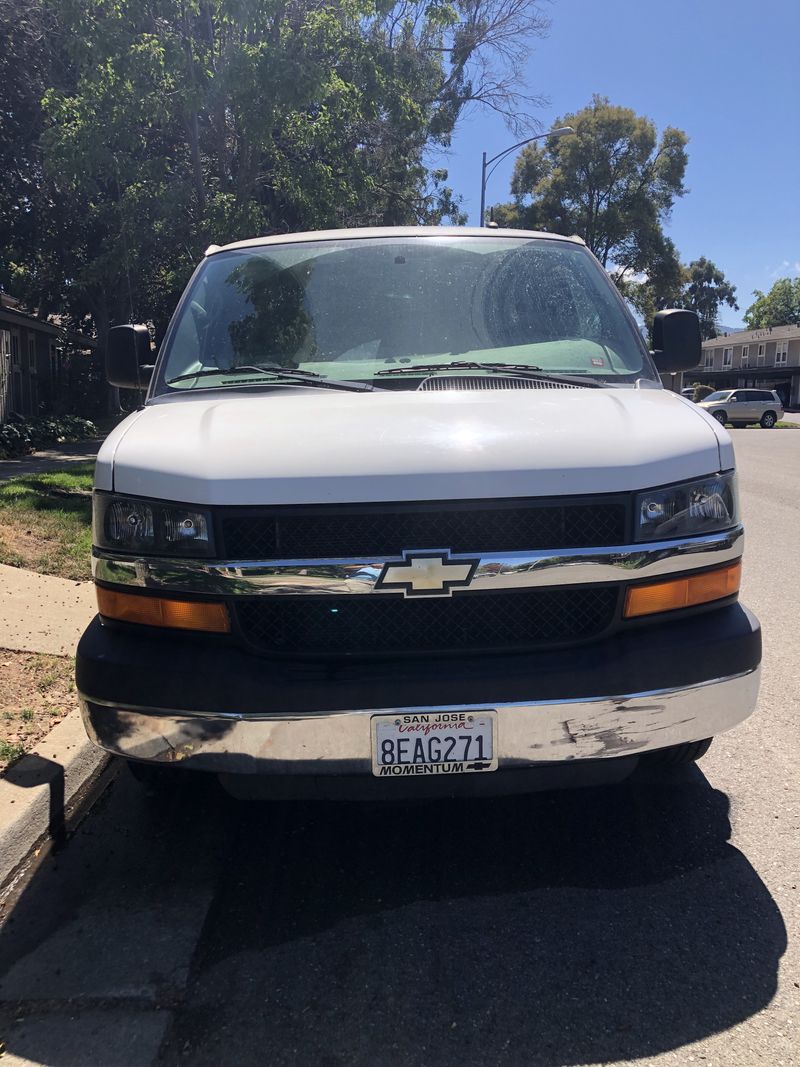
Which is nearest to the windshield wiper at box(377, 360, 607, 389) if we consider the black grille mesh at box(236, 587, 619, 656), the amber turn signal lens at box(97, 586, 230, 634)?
the black grille mesh at box(236, 587, 619, 656)

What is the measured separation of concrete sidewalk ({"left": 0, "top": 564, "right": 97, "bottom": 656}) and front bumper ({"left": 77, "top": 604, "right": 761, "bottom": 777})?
249cm

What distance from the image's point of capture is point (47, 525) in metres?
7.78

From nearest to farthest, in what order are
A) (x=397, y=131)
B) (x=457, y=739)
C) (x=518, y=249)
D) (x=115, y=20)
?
(x=457, y=739), (x=518, y=249), (x=115, y=20), (x=397, y=131)

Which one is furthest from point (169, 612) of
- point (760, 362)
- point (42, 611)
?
point (760, 362)

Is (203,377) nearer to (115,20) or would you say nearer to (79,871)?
(79,871)

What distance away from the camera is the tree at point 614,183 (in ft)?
136

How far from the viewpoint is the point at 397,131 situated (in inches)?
651

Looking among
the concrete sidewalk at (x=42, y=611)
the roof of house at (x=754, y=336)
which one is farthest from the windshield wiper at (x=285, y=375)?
the roof of house at (x=754, y=336)

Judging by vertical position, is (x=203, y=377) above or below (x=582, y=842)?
above

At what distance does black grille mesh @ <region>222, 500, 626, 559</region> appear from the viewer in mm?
2537

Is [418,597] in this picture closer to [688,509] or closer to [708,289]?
[688,509]

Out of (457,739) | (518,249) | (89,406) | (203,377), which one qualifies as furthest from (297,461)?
(89,406)

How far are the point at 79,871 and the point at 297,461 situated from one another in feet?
5.47

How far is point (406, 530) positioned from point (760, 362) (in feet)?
232
